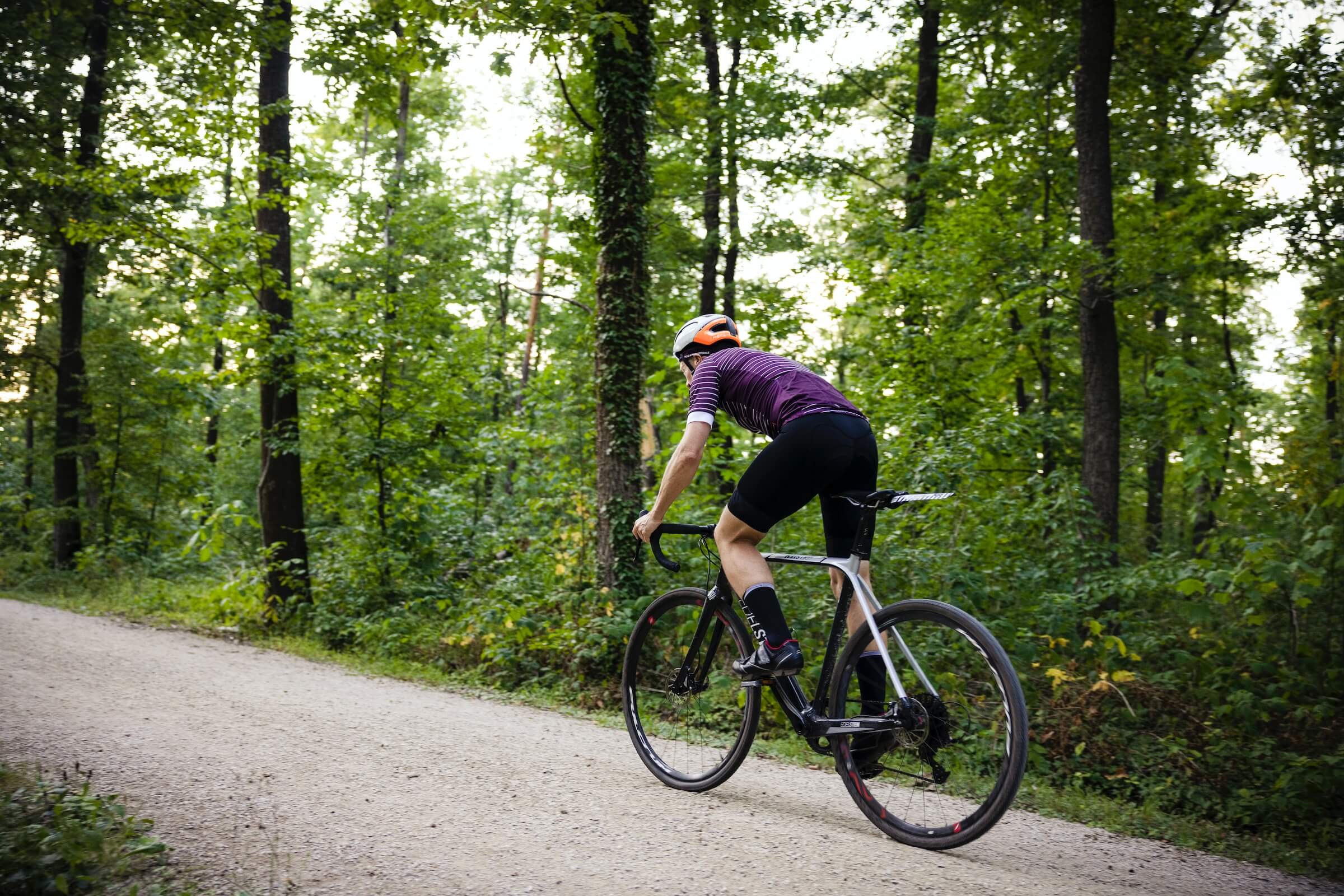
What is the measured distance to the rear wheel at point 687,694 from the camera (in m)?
4.20

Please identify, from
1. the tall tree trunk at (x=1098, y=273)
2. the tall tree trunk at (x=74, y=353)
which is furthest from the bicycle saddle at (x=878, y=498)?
the tall tree trunk at (x=74, y=353)

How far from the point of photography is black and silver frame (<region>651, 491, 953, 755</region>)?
3410 millimetres

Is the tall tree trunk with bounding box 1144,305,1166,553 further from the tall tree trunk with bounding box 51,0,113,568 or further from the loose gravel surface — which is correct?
the tall tree trunk with bounding box 51,0,113,568

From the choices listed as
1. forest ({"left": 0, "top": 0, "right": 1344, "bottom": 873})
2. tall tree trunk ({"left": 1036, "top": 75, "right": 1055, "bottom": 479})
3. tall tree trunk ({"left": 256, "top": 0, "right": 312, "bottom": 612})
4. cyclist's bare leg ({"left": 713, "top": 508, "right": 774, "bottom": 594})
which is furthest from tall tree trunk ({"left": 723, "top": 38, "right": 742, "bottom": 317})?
cyclist's bare leg ({"left": 713, "top": 508, "right": 774, "bottom": 594})

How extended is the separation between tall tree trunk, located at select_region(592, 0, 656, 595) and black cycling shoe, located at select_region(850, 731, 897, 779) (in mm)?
3932

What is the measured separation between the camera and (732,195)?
17703mm

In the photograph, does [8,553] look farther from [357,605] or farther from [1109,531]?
[1109,531]

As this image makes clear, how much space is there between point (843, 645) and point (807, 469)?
0.96 meters

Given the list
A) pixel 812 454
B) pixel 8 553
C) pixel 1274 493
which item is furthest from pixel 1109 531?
pixel 8 553

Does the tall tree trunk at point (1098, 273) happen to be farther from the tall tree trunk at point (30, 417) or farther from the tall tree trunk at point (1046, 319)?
the tall tree trunk at point (30, 417)

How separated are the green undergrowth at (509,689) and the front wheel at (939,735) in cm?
137

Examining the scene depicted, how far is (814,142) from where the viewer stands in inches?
663

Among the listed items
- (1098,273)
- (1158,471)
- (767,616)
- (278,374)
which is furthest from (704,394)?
(1158,471)

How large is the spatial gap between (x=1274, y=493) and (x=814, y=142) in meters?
12.2
